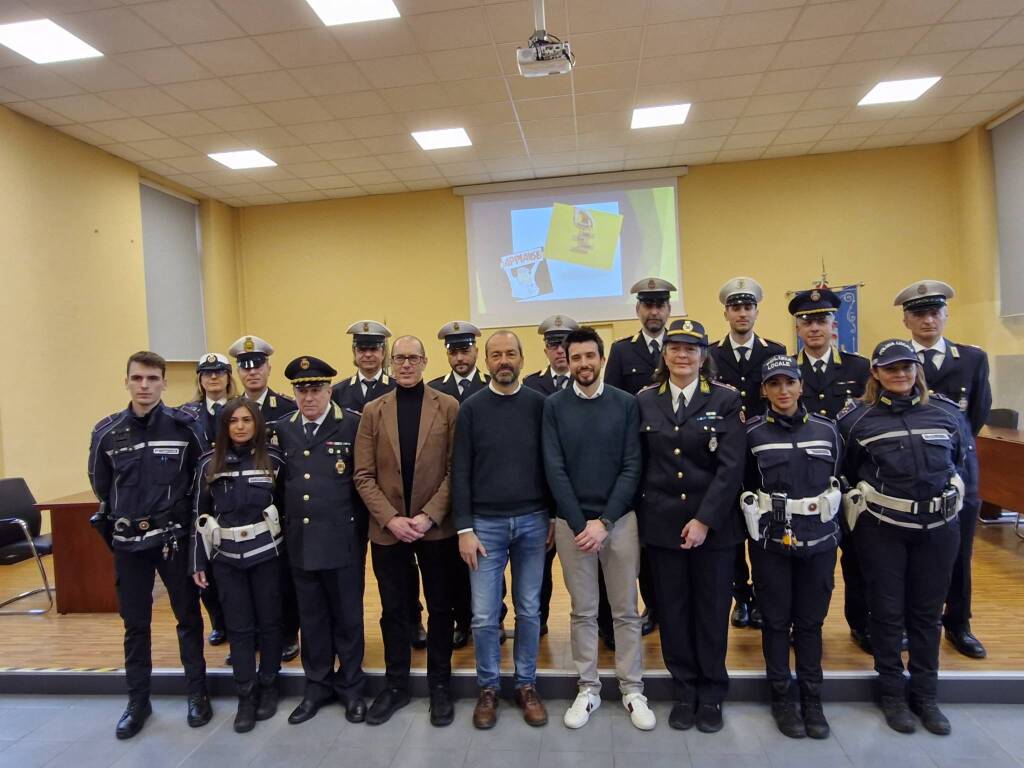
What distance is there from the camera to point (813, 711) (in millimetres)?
2443

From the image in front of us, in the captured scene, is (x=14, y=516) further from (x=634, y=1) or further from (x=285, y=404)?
(x=634, y=1)

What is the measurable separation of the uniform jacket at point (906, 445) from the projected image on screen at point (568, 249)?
538 cm

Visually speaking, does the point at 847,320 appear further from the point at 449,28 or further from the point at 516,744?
the point at 516,744

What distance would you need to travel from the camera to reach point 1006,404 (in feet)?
22.0

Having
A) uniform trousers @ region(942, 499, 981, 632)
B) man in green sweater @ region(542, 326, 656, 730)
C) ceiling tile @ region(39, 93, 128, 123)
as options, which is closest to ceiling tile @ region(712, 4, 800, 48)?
man in green sweater @ region(542, 326, 656, 730)

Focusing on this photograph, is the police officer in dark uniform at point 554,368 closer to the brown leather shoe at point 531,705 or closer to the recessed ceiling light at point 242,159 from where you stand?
the brown leather shoe at point 531,705

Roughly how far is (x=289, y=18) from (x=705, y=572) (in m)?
4.59

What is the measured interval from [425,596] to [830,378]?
7.44ft

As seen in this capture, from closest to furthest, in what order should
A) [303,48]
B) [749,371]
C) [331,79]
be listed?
1. [749,371]
2. [303,48]
3. [331,79]

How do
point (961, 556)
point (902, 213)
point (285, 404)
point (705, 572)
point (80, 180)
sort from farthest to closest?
point (902, 213) < point (80, 180) < point (285, 404) < point (961, 556) < point (705, 572)

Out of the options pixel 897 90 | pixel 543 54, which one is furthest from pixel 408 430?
pixel 897 90

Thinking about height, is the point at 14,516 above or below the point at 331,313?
below

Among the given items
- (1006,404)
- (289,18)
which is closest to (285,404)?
(289,18)

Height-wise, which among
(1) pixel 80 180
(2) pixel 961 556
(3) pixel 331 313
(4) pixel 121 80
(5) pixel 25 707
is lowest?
(5) pixel 25 707
